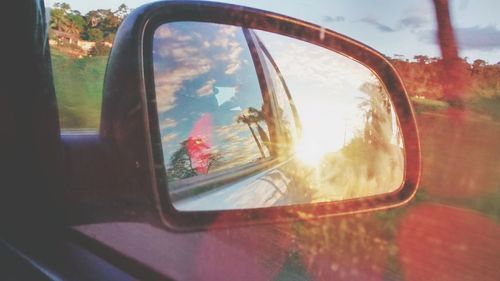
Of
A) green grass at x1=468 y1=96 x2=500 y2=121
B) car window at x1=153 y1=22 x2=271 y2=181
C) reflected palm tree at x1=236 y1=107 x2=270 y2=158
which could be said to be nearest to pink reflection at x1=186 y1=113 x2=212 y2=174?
car window at x1=153 y1=22 x2=271 y2=181

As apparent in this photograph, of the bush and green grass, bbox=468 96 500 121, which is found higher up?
the bush

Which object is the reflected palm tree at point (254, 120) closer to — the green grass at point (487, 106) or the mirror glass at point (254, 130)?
the mirror glass at point (254, 130)

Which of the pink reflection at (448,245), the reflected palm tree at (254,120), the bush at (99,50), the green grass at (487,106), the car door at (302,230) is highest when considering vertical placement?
the bush at (99,50)

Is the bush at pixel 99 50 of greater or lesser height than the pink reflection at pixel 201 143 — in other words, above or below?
above

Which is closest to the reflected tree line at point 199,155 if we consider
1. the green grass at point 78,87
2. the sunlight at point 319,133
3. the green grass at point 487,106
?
the sunlight at point 319,133

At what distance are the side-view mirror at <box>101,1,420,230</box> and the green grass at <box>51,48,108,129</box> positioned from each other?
401mm

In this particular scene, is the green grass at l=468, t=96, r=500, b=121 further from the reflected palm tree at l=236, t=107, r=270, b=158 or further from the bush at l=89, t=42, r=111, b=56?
the bush at l=89, t=42, r=111, b=56

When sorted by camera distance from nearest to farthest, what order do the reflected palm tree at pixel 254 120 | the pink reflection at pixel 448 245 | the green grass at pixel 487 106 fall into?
the reflected palm tree at pixel 254 120
the pink reflection at pixel 448 245
the green grass at pixel 487 106

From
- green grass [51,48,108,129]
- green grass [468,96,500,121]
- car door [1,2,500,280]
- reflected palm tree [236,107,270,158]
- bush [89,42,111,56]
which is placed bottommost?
car door [1,2,500,280]

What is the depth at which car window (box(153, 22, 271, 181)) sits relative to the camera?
2018 millimetres

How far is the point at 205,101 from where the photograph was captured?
7.13 ft

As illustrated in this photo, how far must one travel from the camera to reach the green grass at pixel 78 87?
243 cm

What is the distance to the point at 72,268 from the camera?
205cm

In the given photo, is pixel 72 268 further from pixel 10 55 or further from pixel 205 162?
pixel 10 55
